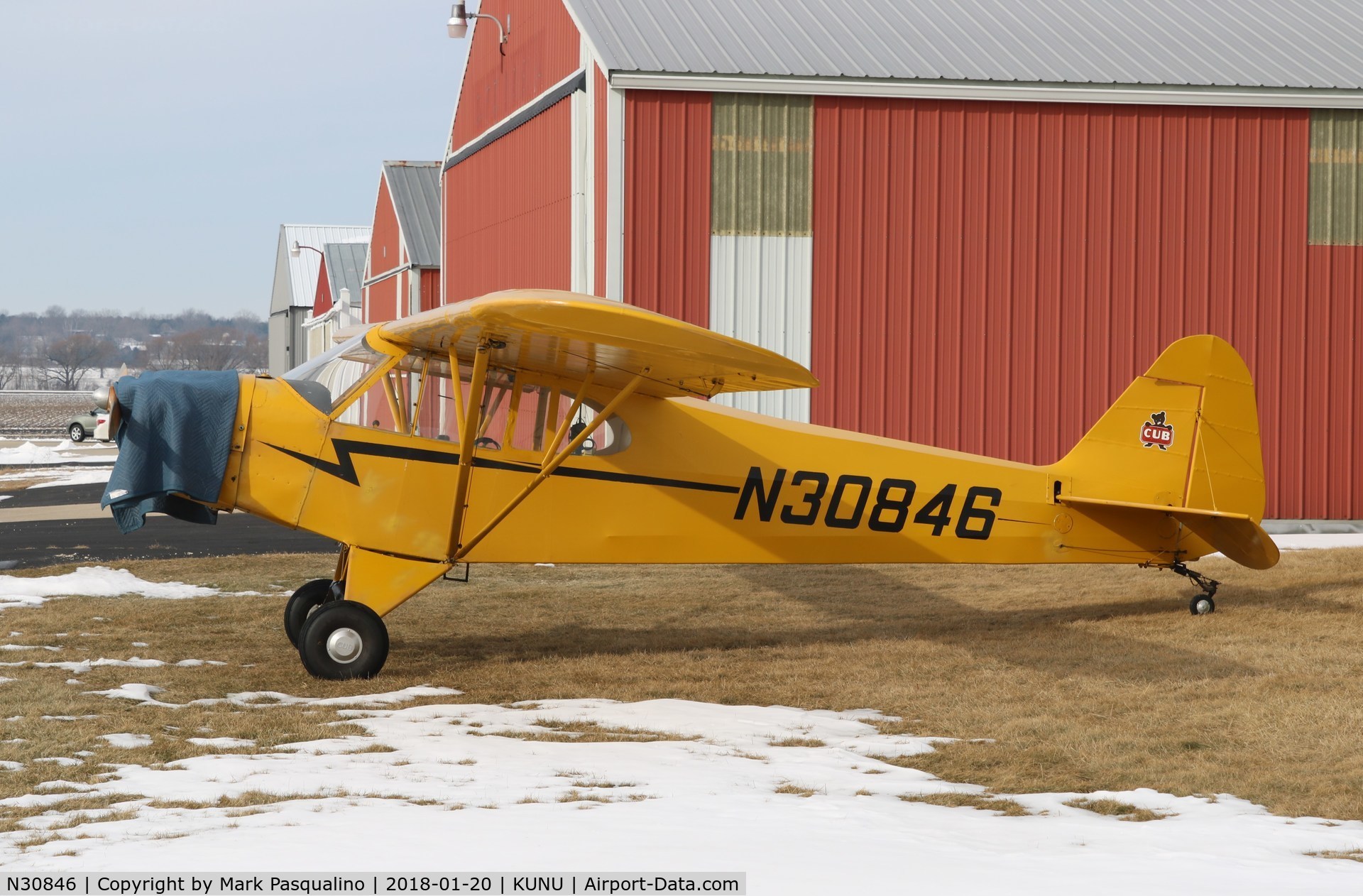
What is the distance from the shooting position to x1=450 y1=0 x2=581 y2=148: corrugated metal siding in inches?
698

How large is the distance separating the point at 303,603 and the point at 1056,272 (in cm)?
1064

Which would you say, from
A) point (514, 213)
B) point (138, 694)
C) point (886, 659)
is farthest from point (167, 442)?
point (514, 213)

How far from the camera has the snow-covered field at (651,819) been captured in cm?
432

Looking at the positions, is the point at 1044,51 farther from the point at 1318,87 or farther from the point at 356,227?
the point at 356,227

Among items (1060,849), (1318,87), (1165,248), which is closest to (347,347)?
(1060,849)

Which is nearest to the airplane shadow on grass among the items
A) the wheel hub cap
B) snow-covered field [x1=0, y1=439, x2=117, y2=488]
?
the wheel hub cap

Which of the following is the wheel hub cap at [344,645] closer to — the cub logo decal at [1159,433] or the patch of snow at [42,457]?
the cub logo decal at [1159,433]

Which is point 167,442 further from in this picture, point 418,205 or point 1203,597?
point 418,205

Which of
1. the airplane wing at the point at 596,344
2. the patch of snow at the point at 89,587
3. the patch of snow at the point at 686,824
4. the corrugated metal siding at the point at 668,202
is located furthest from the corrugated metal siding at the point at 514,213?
the patch of snow at the point at 686,824

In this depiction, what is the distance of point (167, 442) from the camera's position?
793 centimetres

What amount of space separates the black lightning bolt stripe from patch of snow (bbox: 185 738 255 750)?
7.14ft

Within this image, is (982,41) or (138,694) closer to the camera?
(138,694)

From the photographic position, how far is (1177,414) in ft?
32.5

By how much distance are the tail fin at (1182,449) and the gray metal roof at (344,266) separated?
46841 millimetres
